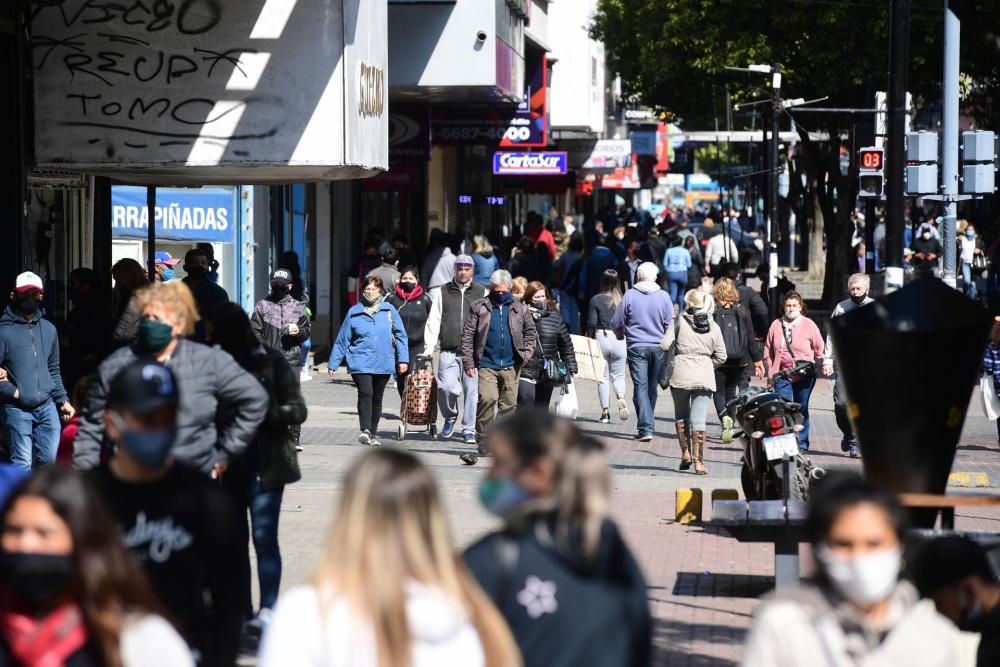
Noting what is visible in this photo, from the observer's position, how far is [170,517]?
15.0 ft

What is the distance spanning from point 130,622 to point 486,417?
36.5ft

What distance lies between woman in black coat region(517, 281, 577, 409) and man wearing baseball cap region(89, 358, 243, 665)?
33.0 feet

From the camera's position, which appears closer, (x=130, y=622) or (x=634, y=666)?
(x=130, y=622)

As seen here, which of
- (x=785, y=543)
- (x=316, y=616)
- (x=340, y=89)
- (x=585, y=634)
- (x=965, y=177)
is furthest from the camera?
(x=965, y=177)

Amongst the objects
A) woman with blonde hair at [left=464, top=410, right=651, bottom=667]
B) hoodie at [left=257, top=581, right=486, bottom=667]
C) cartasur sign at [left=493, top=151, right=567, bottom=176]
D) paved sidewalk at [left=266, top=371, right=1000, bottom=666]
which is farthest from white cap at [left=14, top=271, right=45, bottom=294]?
cartasur sign at [left=493, top=151, right=567, bottom=176]

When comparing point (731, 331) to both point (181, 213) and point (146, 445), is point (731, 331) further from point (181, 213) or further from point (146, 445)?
point (146, 445)

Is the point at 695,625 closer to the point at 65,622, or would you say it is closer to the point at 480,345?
the point at 65,622

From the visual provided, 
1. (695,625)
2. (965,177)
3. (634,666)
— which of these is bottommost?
(695,625)

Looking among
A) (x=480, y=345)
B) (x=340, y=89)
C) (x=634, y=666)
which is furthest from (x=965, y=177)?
(x=634, y=666)

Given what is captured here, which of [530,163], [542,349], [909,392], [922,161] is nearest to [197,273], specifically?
[542,349]

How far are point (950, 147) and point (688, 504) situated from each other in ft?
27.4

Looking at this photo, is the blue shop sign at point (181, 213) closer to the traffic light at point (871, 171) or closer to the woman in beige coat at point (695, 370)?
the traffic light at point (871, 171)

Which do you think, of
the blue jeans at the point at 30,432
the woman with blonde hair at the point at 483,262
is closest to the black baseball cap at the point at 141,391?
the blue jeans at the point at 30,432

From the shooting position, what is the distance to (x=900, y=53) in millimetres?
13180
